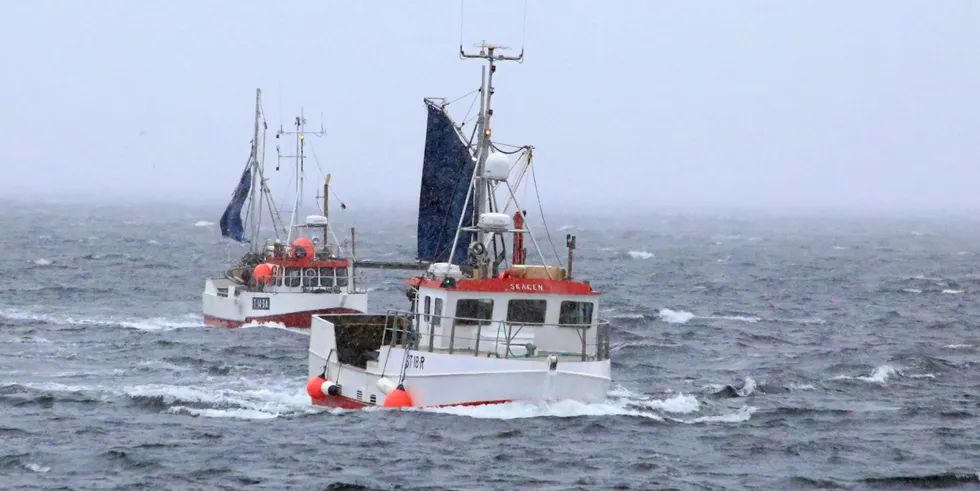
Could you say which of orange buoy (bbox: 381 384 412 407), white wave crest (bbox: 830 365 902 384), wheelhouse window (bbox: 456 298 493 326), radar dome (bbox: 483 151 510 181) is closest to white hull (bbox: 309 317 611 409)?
orange buoy (bbox: 381 384 412 407)

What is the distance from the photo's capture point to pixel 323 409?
35.2 m

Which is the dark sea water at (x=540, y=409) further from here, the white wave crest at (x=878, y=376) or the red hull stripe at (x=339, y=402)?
the red hull stripe at (x=339, y=402)

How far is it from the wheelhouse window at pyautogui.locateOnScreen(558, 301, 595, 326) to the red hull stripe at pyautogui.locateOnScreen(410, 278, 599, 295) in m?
0.41

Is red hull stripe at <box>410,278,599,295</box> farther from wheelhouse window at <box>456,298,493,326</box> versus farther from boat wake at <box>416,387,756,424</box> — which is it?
boat wake at <box>416,387,756,424</box>

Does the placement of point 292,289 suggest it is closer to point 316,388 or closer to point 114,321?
point 114,321

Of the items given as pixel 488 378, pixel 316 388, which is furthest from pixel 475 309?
pixel 316 388

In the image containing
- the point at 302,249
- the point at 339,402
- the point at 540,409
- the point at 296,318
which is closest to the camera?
the point at 540,409

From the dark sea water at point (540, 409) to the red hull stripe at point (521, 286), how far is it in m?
2.87

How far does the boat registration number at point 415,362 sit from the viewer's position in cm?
3231

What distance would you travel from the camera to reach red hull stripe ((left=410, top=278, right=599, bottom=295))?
1299 inches

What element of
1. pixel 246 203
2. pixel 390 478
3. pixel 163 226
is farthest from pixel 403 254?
pixel 390 478

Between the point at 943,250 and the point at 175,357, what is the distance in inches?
4500

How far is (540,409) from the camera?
31.8 meters

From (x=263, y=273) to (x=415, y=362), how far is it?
88.4 ft
